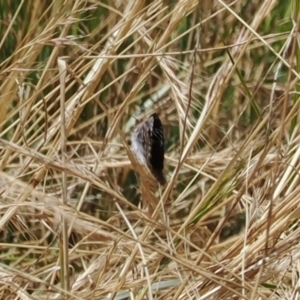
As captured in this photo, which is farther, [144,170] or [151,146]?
[151,146]

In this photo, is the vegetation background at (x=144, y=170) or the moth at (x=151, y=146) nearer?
the vegetation background at (x=144, y=170)

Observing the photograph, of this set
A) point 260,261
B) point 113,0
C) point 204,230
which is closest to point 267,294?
point 260,261

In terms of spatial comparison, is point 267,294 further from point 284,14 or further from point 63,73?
point 284,14

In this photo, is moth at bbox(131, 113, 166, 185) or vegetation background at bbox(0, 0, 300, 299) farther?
moth at bbox(131, 113, 166, 185)
